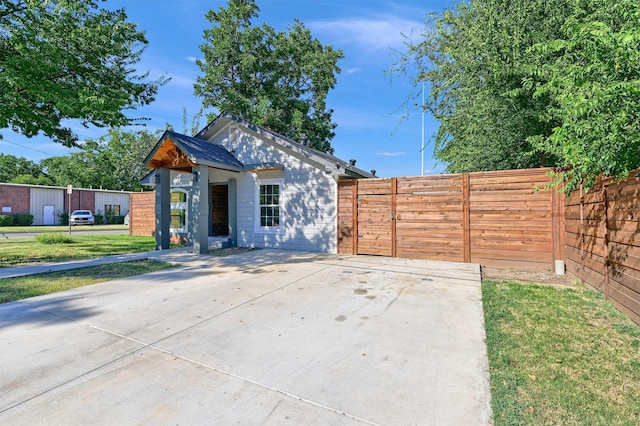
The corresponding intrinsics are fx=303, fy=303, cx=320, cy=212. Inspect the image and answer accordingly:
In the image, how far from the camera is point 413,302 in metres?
4.80

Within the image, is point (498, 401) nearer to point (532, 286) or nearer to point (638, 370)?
point (638, 370)

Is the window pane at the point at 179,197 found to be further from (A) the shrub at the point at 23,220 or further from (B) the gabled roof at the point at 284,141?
(A) the shrub at the point at 23,220

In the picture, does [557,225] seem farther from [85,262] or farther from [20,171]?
[20,171]

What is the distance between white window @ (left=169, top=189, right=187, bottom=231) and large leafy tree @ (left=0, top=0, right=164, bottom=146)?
377cm

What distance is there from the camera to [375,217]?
902 centimetres

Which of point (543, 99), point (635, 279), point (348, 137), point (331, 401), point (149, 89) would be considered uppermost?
point (348, 137)

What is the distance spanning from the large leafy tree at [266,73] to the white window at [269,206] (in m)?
10.8

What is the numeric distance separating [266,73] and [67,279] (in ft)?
66.3

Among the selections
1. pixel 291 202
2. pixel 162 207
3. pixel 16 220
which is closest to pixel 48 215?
pixel 16 220

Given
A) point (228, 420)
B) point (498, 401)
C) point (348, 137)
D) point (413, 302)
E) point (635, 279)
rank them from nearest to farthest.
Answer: point (228, 420) < point (498, 401) < point (635, 279) < point (413, 302) < point (348, 137)

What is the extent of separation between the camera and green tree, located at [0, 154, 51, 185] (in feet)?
140

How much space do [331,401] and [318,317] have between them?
180 cm

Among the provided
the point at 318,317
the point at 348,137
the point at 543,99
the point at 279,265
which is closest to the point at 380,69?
the point at 543,99

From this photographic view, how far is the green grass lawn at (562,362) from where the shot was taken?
2.18 meters
